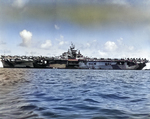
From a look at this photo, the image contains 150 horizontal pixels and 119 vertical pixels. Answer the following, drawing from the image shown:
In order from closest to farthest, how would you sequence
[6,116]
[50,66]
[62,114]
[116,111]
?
[6,116] < [62,114] < [116,111] < [50,66]

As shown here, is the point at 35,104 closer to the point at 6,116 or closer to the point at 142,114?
the point at 6,116

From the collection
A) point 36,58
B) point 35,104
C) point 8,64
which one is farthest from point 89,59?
point 35,104

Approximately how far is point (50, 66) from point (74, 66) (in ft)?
32.7

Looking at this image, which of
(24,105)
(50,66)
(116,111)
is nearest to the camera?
(116,111)

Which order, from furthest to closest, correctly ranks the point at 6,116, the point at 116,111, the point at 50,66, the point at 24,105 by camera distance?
the point at 50,66
the point at 24,105
the point at 116,111
the point at 6,116

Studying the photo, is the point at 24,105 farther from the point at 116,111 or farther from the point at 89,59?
the point at 89,59

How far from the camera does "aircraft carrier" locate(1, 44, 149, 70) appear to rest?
75188mm

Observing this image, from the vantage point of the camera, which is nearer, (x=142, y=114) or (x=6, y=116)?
(x=6, y=116)

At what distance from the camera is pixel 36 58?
77.6 m

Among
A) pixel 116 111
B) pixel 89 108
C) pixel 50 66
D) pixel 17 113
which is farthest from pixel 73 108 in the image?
pixel 50 66

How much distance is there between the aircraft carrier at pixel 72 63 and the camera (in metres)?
75.2

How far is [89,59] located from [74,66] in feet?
23.3

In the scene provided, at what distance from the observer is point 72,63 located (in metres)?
78.7

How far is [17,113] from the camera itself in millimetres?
5930
